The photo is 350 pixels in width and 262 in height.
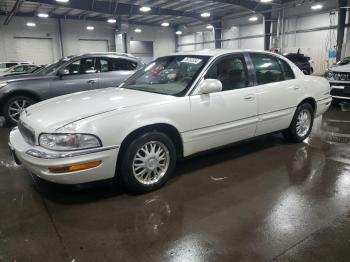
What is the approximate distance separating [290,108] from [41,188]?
3.54m

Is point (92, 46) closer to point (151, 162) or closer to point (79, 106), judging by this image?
point (79, 106)

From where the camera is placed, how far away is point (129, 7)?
717 inches

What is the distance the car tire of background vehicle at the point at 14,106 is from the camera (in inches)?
244

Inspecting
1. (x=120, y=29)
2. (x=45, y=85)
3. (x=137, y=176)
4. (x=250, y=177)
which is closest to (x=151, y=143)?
(x=137, y=176)

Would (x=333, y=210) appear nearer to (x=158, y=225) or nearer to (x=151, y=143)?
(x=158, y=225)

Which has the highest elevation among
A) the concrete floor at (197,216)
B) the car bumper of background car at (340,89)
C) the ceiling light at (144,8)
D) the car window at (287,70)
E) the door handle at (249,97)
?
the ceiling light at (144,8)

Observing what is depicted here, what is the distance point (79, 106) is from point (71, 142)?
55 centimetres

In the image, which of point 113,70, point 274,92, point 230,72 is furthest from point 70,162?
point 113,70

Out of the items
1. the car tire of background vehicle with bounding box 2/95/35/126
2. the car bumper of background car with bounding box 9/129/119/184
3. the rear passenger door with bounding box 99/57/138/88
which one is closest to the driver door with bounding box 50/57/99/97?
the rear passenger door with bounding box 99/57/138/88

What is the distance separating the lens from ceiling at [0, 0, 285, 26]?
1646cm

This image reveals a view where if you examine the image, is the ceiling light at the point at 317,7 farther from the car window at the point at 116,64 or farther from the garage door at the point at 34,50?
the garage door at the point at 34,50

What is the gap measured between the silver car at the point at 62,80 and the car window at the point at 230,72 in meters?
3.86

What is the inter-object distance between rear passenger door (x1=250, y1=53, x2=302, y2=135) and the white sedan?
1cm

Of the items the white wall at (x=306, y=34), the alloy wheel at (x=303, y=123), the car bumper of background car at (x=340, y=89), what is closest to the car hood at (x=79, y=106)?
the alloy wheel at (x=303, y=123)
